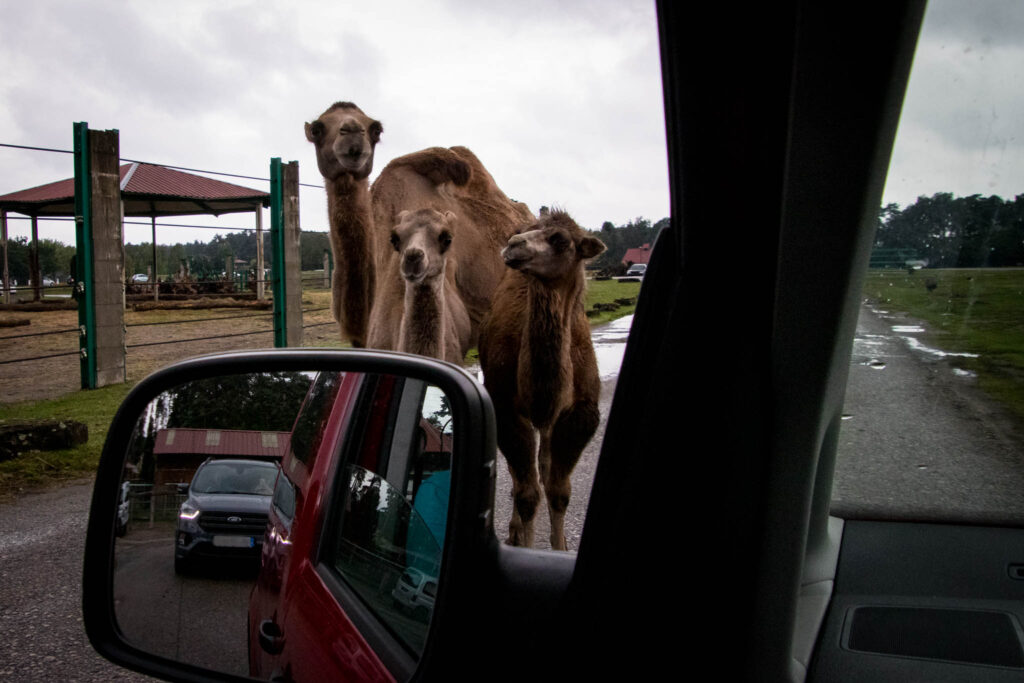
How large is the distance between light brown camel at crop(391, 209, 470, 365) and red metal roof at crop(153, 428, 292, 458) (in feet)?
8.79

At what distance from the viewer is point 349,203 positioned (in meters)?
5.49

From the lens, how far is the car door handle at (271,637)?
1.45 meters

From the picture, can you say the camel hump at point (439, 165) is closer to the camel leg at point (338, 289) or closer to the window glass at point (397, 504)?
the camel leg at point (338, 289)

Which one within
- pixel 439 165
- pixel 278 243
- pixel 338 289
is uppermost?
pixel 439 165

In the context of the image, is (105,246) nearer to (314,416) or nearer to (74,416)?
(74,416)

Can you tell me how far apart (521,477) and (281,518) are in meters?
2.14

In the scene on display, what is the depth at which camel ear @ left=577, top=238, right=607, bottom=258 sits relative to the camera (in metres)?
3.74

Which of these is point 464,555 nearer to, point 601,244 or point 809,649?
point 809,649

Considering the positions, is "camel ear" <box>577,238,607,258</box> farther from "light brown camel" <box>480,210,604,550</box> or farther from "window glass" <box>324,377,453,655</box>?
"window glass" <box>324,377,453,655</box>

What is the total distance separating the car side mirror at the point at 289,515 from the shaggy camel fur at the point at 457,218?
3207 mm

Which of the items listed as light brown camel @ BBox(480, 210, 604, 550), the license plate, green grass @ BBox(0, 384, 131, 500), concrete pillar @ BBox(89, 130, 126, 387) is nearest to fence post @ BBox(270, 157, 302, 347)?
concrete pillar @ BBox(89, 130, 126, 387)

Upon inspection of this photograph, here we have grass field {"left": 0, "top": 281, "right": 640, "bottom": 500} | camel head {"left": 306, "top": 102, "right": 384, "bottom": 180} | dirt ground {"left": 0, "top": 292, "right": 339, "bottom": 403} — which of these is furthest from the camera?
dirt ground {"left": 0, "top": 292, "right": 339, "bottom": 403}

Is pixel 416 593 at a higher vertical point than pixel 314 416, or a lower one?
lower

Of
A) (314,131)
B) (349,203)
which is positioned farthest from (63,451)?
(314,131)
